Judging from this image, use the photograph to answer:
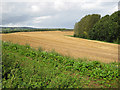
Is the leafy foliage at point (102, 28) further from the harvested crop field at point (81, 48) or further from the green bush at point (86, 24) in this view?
the harvested crop field at point (81, 48)

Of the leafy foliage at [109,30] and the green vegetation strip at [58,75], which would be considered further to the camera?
the leafy foliage at [109,30]

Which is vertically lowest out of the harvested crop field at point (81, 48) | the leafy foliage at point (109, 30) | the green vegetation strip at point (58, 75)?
the green vegetation strip at point (58, 75)

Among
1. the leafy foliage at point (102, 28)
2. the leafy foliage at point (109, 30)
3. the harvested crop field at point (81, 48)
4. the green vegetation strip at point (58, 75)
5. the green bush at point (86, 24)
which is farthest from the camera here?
the green bush at point (86, 24)

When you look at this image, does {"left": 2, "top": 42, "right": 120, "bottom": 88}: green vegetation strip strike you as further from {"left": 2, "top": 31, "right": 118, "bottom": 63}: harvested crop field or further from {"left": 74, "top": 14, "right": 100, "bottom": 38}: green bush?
{"left": 74, "top": 14, "right": 100, "bottom": 38}: green bush

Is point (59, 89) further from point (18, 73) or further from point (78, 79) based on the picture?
point (18, 73)

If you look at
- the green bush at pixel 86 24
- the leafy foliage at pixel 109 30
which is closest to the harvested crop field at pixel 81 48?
the leafy foliage at pixel 109 30

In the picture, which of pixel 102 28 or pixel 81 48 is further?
pixel 102 28

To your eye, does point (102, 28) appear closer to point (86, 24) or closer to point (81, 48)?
point (86, 24)

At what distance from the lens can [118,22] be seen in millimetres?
13297

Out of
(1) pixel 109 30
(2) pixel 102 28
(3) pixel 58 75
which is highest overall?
(2) pixel 102 28

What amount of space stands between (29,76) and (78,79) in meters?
1.75

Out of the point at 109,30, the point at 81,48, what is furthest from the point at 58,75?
the point at 109,30

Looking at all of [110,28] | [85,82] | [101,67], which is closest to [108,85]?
[85,82]

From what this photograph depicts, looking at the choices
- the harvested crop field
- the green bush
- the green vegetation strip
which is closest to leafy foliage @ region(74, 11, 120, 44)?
the green bush
